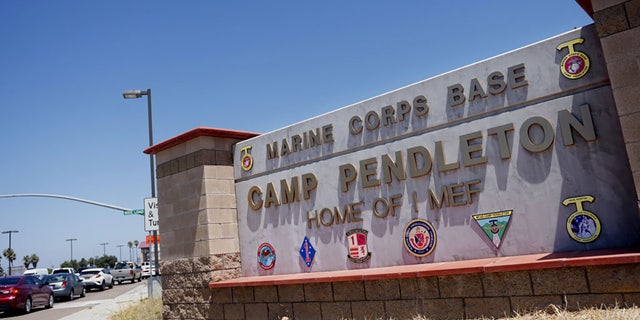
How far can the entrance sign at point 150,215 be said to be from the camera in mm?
14297

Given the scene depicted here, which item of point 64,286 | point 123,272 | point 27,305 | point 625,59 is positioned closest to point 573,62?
point 625,59

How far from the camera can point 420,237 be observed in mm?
7367

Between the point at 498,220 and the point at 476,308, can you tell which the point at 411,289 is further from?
the point at 498,220

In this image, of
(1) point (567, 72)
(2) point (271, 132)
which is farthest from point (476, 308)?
(2) point (271, 132)

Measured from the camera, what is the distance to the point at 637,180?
5.31 m

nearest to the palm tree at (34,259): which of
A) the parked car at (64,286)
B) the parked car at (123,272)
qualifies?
the parked car at (123,272)

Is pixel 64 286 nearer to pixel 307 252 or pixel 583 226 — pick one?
pixel 307 252

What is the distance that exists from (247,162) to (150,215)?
593 centimetres

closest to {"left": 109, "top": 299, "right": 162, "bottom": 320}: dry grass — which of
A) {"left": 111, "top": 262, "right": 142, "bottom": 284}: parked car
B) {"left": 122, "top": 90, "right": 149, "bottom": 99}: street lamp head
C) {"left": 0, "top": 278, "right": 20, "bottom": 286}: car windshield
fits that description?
{"left": 122, "top": 90, "right": 149, "bottom": 99}: street lamp head

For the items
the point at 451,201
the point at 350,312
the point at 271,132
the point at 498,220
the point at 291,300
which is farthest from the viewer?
the point at 271,132

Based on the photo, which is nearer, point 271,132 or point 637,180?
point 637,180

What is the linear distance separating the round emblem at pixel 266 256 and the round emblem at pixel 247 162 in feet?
4.99

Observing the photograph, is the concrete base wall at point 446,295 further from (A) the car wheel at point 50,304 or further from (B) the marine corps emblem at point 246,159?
(A) the car wheel at point 50,304

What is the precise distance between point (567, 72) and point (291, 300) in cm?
529
